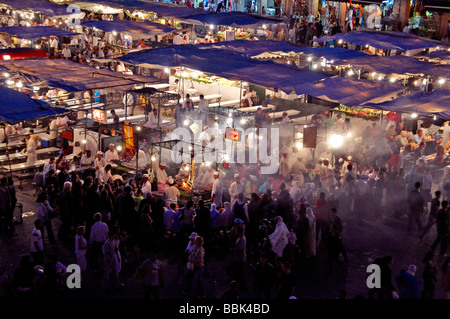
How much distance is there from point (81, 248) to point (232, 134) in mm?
6826

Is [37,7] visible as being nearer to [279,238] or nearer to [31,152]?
[31,152]

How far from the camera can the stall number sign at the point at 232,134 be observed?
17.0 m

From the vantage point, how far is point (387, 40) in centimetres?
2791

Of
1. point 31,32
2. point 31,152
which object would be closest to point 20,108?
point 31,152

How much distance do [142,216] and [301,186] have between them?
5165mm

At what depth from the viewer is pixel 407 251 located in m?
13.5

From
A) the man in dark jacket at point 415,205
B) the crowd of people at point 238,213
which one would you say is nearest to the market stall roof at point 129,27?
the crowd of people at point 238,213

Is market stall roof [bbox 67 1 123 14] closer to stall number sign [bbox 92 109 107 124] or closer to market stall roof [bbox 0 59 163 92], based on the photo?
market stall roof [bbox 0 59 163 92]

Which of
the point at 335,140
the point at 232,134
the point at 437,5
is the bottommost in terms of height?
the point at 335,140

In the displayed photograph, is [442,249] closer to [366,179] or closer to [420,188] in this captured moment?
[420,188]

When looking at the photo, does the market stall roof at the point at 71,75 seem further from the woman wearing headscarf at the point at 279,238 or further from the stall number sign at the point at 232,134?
the woman wearing headscarf at the point at 279,238

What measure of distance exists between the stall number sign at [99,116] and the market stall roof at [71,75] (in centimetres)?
76

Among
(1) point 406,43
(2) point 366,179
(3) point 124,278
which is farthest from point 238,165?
(1) point 406,43

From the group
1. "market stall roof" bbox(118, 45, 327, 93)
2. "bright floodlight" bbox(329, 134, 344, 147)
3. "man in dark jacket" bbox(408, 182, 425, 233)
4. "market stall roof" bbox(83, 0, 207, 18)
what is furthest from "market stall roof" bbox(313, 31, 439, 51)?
"man in dark jacket" bbox(408, 182, 425, 233)
